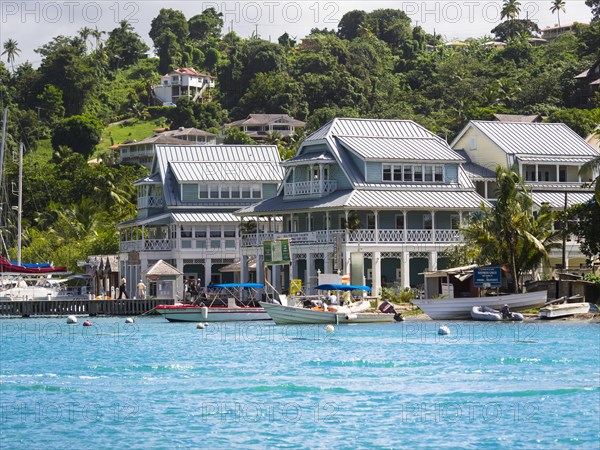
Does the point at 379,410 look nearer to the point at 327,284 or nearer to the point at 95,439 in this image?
the point at 95,439

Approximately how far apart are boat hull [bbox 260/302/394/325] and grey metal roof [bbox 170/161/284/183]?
28.8m

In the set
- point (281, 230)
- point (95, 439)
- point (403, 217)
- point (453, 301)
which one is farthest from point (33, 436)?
point (281, 230)

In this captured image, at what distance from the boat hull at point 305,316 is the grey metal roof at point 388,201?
38.4ft

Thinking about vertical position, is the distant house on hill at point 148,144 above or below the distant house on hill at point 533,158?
above

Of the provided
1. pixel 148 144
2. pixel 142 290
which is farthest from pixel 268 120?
pixel 142 290

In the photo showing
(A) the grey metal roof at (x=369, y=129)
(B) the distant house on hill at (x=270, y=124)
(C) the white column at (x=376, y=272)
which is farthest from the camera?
(B) the distant house on hill at (x=270, y=124)

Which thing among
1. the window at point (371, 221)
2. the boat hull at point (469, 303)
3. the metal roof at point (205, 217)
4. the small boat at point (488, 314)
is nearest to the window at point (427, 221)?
the window at point (371, 221)

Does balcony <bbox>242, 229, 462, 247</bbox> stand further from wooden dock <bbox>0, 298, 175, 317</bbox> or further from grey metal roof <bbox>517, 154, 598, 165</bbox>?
grey metal roof <bbox>517, 154, 598, 165</bbox>

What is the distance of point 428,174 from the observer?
272 ft

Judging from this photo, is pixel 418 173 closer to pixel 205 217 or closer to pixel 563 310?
pixel 205 217

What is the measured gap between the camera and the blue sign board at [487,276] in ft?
222


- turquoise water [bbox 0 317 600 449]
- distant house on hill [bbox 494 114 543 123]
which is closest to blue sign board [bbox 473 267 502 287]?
turquoise water [bbox 0 317 600 449]

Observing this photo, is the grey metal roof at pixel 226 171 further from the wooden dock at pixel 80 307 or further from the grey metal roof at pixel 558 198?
the grey metal roof at pixel 558 198

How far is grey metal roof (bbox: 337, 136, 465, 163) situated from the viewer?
81.7 meters
